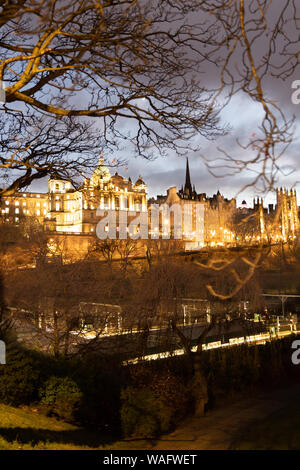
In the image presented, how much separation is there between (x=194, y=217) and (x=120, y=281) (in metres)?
86.9

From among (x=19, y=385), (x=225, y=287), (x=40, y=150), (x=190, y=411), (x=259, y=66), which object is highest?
(x=40, y=150)

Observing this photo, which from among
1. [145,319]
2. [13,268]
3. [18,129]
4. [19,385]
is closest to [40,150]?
[18,129]

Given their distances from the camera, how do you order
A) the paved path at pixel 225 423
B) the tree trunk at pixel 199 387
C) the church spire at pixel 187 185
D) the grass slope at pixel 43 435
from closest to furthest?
the grass slope at pixel 43 435 → the paved path at pixel 225 423 → the tree trunk at pixel 199 387 → the church spire at pixel 187 185

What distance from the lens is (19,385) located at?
960 cm

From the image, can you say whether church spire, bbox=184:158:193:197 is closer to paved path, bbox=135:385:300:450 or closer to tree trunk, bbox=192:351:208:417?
paved path, bbox=135:385:300:450

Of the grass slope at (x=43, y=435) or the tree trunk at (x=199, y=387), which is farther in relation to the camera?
the tree trunk at (x=199, y=387)

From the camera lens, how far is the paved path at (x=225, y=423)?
31.3ft

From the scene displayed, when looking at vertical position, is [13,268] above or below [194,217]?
below

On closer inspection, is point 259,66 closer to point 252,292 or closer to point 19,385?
point 19,385
